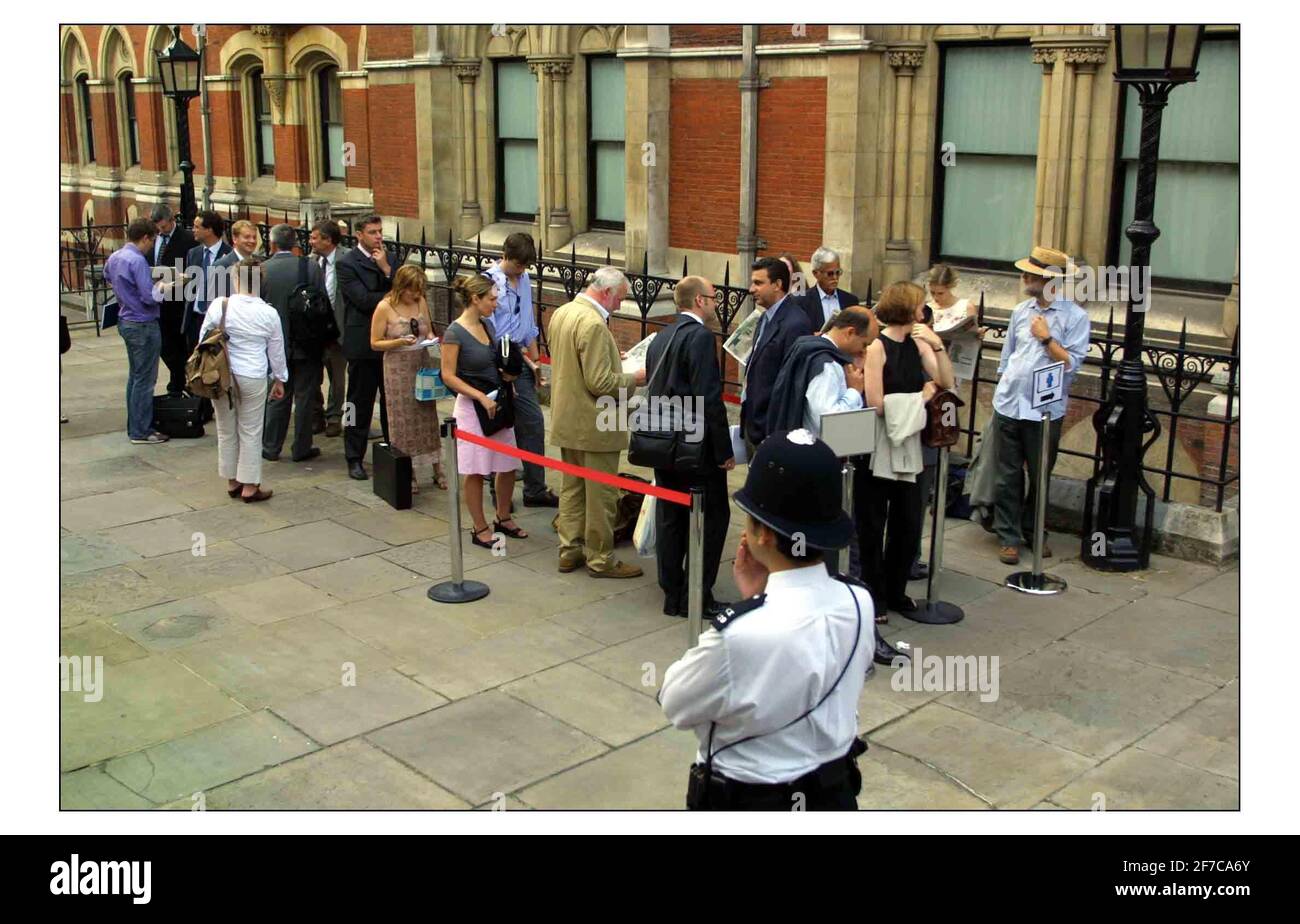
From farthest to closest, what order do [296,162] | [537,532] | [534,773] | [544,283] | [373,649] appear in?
[296,162]
[544,283]
[537,532]
[373,649]
[534,773]

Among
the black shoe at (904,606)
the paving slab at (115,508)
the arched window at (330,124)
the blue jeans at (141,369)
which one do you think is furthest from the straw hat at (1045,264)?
the arched window at (330,124)

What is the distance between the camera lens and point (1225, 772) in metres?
6.03

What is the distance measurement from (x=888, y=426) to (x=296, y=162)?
632 inches

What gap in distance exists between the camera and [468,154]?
1711cm

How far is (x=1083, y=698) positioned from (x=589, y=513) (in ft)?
10.6

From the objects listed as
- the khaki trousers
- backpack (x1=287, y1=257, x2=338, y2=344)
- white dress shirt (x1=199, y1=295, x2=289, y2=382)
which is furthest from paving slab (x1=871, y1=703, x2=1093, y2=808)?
backpack (x1=287, y1=257, x2=338, y2=344)

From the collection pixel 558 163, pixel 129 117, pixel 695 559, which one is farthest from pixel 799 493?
pixel 129 117

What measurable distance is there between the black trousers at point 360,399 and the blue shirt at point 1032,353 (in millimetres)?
4886

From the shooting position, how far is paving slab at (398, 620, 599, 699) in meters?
7.02

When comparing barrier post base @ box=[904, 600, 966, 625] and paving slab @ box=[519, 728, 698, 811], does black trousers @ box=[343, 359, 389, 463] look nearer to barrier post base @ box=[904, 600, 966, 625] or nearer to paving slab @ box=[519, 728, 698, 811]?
barrier post base @ box=[904, 600, 966, 625]

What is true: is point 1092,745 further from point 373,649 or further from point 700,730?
point 373,649

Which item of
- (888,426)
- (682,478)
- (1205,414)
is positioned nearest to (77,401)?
(682,478)

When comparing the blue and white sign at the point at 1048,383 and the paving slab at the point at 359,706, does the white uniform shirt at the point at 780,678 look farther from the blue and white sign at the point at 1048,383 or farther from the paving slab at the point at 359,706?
the blue and white sign at the point at 1048,383

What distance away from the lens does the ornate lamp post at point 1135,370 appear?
319 inches
